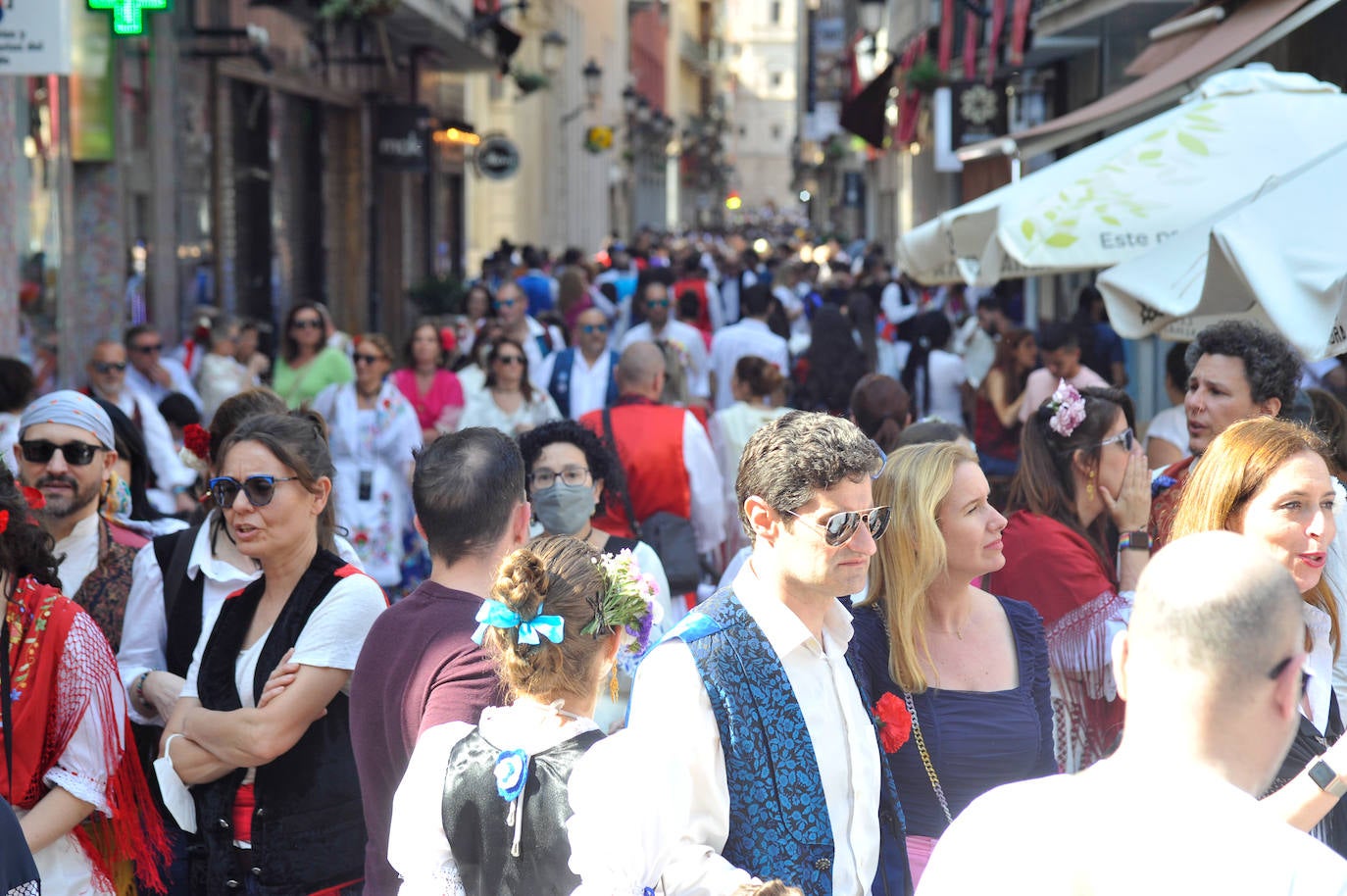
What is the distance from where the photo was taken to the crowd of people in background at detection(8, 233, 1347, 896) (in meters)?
2.65

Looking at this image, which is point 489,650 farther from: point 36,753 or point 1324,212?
point 1324,212

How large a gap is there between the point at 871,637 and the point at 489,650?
3.02ft

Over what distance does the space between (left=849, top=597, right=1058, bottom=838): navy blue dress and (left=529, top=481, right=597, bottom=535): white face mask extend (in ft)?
6.35

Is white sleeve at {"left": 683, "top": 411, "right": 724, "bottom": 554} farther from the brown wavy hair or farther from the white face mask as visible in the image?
the brown wavy hair

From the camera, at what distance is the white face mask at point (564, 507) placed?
17.9ft

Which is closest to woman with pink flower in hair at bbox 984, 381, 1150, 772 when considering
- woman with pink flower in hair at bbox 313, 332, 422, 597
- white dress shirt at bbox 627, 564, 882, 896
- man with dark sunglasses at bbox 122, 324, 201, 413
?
white dress shirt at bbox 627, 564, 882, 896

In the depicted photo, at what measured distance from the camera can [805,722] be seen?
9.59ft

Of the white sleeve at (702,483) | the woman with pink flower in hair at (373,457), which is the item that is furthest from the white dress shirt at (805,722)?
the woman with pink flower in hair at (373,457)

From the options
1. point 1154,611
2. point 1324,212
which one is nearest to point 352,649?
point 1154,611

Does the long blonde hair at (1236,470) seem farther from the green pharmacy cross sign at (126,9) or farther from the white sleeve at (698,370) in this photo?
the white sleeve at (698,370)

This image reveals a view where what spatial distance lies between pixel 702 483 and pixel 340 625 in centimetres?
349

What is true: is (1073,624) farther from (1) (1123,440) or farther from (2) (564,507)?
(2) (564,507)

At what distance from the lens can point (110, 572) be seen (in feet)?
15.7

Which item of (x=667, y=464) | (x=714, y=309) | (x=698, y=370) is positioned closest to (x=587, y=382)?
(x=698, y=370)
